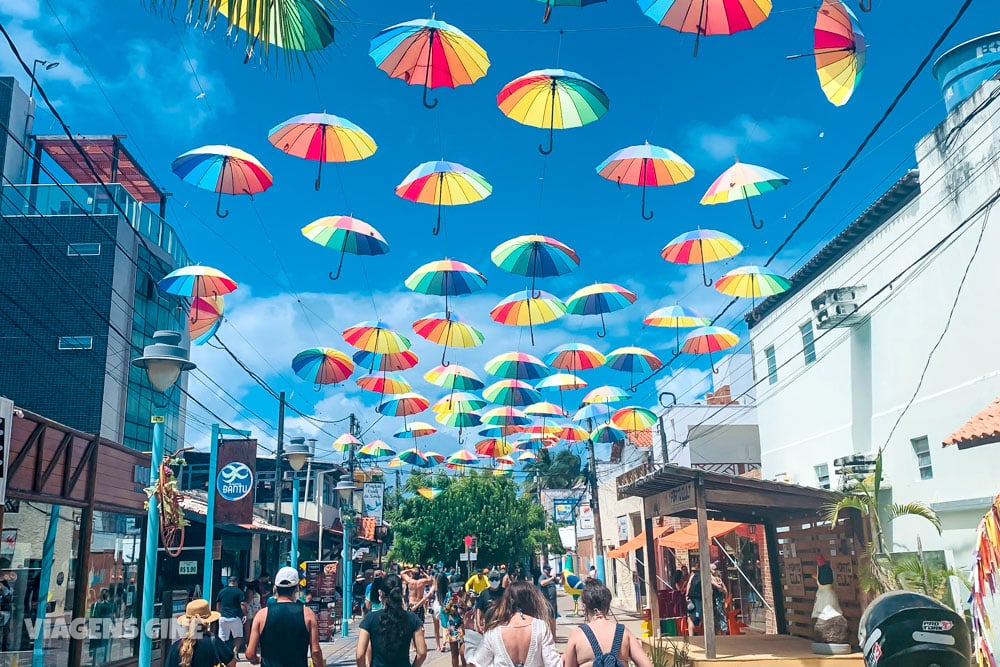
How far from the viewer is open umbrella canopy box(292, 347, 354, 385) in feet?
66.6

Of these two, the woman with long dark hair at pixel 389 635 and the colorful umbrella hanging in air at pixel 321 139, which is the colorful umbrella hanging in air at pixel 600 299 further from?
the woman with long dark hair at pixel 389 635

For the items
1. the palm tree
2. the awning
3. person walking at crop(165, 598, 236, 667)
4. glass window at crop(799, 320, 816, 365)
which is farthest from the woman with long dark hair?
glass window at crop(799, 320, 816, 365)

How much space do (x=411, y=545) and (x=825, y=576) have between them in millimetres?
20220

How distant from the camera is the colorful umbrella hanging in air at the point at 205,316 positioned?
722 inches

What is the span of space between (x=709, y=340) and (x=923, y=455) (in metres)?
5.73

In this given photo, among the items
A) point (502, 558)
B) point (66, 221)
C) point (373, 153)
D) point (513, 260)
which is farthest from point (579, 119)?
point (66, 221)

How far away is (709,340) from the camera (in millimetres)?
19922

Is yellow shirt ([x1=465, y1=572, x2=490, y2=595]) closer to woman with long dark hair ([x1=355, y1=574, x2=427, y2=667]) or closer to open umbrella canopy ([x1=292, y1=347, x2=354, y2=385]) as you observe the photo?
open umbrella canopy ([x1=292, y1=347, x2=354, y2=385])

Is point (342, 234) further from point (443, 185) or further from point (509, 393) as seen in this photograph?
point (509, 393)

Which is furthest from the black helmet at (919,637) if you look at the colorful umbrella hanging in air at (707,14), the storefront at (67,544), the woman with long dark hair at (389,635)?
the storefront at (67,544)

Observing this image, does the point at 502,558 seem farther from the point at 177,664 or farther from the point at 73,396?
the point at 177,664

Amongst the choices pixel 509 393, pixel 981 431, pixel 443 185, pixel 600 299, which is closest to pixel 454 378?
pixel 509 393

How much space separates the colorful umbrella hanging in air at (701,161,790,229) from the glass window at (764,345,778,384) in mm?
10497

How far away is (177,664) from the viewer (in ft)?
22.3
